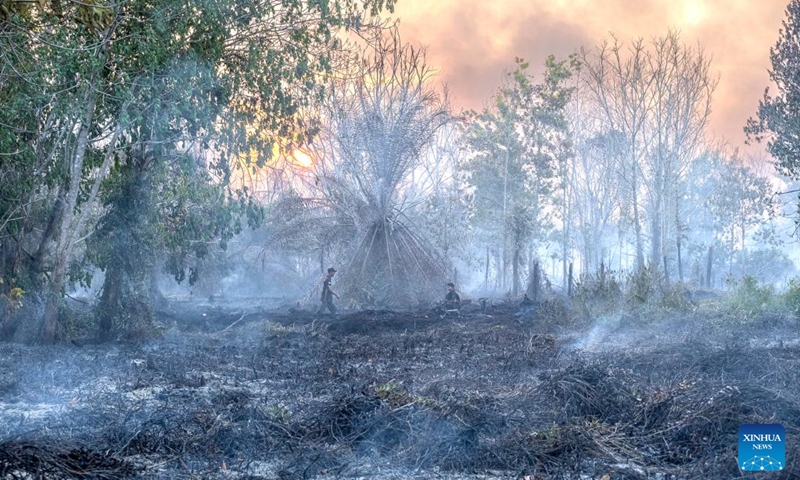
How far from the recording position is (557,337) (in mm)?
15141

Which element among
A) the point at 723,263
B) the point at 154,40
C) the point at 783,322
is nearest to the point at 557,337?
the point at 783,322

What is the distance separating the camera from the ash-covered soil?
20.2 ft

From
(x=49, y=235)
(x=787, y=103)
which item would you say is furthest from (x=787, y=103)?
(x=49, y=235)

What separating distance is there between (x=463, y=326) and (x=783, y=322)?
643 centimetres

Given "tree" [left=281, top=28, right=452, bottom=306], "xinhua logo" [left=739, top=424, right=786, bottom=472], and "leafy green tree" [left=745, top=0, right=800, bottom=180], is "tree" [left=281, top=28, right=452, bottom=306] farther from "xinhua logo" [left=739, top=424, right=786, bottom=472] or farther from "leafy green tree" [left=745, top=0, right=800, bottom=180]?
"xinhua logo" [left=739, top=424, right=786, bottom=472]

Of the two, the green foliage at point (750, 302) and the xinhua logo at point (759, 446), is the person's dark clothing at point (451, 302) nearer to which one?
the green foliage at point (750, 302)

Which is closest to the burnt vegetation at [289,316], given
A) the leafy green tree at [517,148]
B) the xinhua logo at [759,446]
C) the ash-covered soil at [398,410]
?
the ash-covered soil at [398,410]

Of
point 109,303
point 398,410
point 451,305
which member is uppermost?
point 451,305

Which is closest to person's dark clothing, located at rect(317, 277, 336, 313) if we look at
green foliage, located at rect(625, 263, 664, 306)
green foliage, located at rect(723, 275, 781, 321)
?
green foliage, located at rect(625, 263, 664, 306)

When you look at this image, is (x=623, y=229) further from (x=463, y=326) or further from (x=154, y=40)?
(x=154, y=40)

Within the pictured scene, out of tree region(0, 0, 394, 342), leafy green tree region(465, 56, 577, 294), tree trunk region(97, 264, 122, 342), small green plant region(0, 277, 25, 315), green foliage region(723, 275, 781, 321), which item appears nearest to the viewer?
small green plant region(0, 277, 25, 315)

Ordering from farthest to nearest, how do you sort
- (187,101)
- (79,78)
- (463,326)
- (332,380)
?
(463,326) → (187,101) → (79,78) → (332,380)

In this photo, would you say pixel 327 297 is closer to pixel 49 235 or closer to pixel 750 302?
pixel 49 235

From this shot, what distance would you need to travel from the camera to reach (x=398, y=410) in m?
7.20
